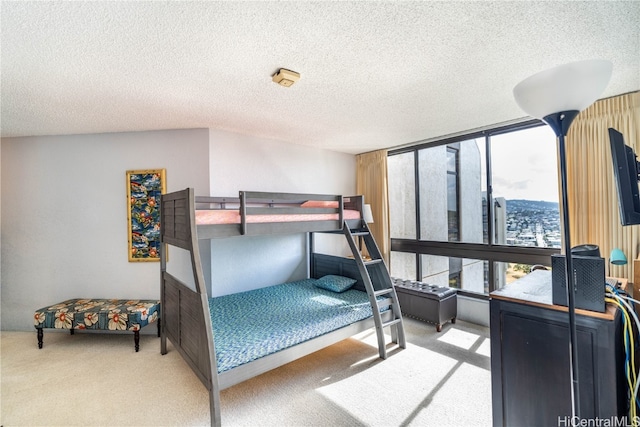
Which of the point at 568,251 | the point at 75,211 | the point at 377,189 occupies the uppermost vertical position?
the point at 377,189

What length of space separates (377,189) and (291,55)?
9.64ft

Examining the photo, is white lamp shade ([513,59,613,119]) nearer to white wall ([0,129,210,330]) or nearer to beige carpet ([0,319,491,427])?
beige carpet ([0,319,491,427])

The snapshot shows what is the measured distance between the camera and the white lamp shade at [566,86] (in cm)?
99

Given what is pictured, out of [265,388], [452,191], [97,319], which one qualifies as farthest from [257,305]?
[452,191]

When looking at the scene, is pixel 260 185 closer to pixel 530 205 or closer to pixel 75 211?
pixel 75 211

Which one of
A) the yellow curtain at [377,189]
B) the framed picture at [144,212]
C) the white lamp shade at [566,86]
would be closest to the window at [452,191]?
the yellow curtain at [377,189]

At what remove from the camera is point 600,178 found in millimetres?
2441

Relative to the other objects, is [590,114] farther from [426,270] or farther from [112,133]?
[112,133]

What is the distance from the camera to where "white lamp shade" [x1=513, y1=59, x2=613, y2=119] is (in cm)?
99

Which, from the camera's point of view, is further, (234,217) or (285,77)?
(234,217)

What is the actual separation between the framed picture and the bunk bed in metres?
0.68

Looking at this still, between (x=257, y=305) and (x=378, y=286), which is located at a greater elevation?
(x=378, y=286)

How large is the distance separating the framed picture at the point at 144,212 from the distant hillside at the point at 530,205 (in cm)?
424

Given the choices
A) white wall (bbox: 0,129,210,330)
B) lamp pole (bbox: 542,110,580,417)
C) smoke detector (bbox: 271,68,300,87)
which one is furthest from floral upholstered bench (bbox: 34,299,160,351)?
lamp pole (bbox: 542,110,580,417)
